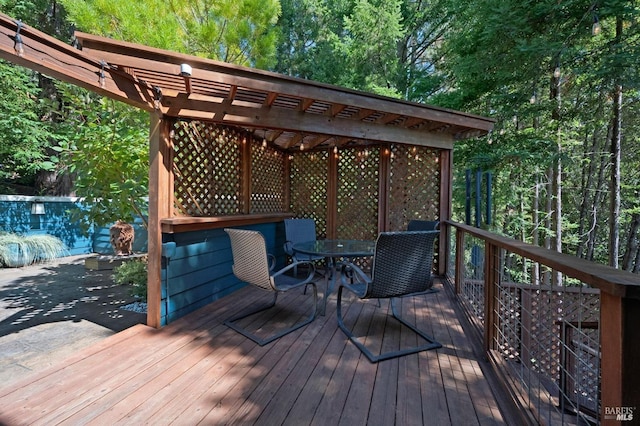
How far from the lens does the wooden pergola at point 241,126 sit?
2137 mm

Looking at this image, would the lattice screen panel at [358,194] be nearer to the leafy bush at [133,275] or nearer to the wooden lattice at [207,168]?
the wooden lattice at [207,168]

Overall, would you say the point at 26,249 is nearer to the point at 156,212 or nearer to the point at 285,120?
the point at 156,212

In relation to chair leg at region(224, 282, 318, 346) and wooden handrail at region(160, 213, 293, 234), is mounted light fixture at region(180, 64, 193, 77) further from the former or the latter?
chair leg at region(224, 282, 318, 346)

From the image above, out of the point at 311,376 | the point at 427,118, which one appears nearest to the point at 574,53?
the point at 427,118

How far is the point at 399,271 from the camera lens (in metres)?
2.39

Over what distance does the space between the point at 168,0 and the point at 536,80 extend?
695 centimetres

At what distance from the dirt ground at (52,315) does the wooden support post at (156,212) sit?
61 centimetres

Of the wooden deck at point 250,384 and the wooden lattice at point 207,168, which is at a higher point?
the wooden lattice at point 207,168

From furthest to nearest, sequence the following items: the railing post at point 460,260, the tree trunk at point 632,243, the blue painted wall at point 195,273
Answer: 1. the tree trunk at point 632,243
2. the railing post at point 460,260
3. the blue painted wall at point 195,273

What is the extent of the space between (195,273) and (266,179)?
2.15m

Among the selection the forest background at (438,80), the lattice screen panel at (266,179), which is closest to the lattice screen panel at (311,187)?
the lattice screen panel at (266,179)

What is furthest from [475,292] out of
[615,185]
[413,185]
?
[615,185]

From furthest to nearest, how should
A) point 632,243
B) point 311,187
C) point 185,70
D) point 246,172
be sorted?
point 632,243 < point 311,187 < point 246,172 < point 185,70

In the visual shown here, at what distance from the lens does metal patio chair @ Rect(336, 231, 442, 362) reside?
2.28 meters
